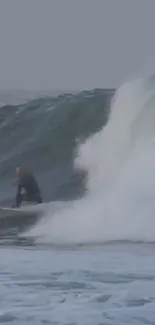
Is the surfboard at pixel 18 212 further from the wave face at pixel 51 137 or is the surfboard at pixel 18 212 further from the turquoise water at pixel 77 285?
the wave face at pixel 51 137

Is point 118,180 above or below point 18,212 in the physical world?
above

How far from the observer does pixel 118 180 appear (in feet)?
60.2

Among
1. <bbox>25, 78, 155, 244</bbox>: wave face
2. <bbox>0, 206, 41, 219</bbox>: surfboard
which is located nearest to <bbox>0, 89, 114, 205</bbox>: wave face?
<bbox>25, 78, 155, 244</bbox>: wave face

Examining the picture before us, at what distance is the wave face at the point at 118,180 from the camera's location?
14.6 meters

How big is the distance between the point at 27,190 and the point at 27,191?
0.04 meters

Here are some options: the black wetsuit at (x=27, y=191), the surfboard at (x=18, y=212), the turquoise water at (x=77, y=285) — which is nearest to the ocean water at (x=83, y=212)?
the turquoise water at (x=77, y=285)

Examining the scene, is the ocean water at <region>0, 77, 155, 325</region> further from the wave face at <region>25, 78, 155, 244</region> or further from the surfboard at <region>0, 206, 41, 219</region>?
the surfboard at <region>0, 206, 41, 219</region>

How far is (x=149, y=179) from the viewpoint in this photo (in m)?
16.9

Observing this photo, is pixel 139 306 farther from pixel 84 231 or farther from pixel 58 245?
pixel 84 231

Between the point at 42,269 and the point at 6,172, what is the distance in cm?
1290

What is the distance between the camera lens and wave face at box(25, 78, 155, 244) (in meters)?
14.6

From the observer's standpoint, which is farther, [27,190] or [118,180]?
[118,180]

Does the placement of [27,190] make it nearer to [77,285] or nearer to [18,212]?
[18,212]

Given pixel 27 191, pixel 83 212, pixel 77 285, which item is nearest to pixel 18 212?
pixel 83 212
